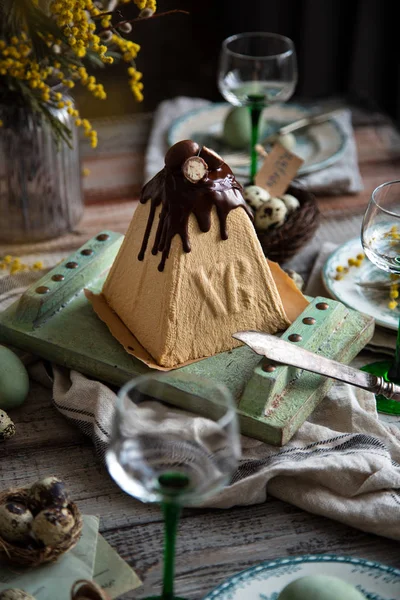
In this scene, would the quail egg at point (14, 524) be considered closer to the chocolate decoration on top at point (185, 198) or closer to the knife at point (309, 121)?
the chocolate decoration on top at point (185, 198)

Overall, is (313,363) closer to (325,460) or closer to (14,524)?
(325,460)

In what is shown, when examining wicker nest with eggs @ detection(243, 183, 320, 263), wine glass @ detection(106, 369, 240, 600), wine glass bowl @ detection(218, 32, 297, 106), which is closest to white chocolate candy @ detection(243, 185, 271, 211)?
wicker nest with eggs @ detection(243, 183, 320, 263)

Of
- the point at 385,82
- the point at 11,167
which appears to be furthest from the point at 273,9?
the point at 11,167

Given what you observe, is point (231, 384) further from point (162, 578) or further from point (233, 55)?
point (233, 55)

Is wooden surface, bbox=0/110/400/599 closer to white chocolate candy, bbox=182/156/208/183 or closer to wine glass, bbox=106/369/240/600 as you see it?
wine glass, bbox=106/369/240/600

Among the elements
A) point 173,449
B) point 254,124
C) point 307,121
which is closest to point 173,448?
point 173,449
